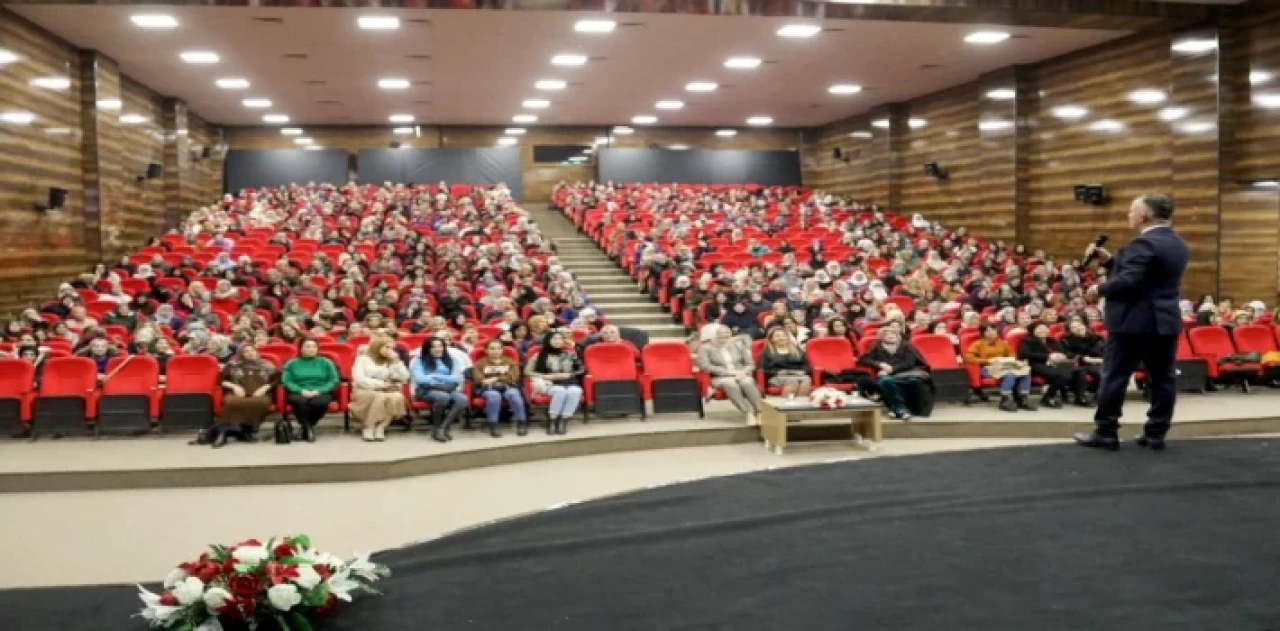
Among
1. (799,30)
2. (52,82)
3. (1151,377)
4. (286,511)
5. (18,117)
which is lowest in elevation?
(286,511)

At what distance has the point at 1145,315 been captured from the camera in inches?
155

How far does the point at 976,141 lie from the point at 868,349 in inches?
361

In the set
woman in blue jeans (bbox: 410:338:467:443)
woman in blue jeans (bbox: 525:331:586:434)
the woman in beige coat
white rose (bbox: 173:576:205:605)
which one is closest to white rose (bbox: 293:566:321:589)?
white rose (bbox: 173:576:205:605)

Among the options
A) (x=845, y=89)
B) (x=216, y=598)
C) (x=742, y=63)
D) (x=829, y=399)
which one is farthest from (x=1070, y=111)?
(x=216, y=598)

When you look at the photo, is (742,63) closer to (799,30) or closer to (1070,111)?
(799,30)

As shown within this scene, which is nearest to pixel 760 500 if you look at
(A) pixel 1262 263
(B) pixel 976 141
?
(A) pixel 1262 263

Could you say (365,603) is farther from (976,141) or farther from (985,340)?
(976,141)

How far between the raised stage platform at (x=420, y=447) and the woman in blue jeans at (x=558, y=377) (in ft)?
0.51

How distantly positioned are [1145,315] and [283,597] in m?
3.41

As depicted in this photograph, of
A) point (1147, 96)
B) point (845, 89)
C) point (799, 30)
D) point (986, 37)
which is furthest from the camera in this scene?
point (845, 89)

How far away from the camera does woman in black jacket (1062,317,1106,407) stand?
820 centimetres

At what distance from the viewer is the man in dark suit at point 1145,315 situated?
3.91 m

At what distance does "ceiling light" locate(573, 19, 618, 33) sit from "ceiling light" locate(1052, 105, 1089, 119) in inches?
264

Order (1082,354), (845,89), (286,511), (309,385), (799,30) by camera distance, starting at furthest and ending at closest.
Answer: (845,89)
(799,30)
(1082,354)
(309,385)
(286,511)
